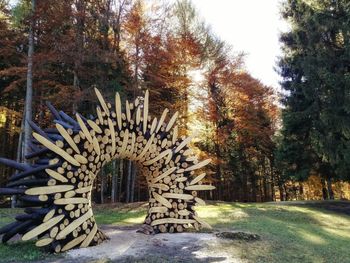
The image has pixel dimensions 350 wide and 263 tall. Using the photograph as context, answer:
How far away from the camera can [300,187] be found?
2769 centimetres

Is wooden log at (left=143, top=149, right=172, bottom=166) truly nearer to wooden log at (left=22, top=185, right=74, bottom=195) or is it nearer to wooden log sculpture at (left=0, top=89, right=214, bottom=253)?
wooden log sculpture at (left=0, top=89, right=214, bottom=253)

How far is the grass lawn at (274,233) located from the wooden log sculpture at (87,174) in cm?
56

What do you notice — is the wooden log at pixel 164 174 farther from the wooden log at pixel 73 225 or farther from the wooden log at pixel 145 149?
the wooden log at pixel 73 225

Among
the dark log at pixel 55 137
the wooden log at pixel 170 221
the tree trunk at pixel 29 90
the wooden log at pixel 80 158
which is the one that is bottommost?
the wooden log at pixel 170 221

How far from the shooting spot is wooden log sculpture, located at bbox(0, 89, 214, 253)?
5.61m

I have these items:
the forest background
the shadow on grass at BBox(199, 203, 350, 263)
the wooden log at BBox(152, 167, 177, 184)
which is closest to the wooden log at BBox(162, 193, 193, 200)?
the wooden log at BBox(152, 167, 177, 184)

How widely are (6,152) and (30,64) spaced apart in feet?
30.3

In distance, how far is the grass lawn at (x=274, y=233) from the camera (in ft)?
18.8

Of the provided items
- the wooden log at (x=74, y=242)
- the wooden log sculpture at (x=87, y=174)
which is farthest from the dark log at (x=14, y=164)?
the wooden log at (x=74, y=242)

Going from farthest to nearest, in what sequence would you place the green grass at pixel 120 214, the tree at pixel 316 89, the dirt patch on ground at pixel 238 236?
the tree at pixel 316 89 < the green grass at pixel 120 214 < the dirt patch on ground at pixel 238 236

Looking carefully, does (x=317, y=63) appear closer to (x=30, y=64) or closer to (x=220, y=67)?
(x=220, y=67)

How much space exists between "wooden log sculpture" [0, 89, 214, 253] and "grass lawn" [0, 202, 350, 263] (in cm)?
56

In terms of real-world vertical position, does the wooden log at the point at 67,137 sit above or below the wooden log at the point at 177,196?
above

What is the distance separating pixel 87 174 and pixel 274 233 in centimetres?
469
